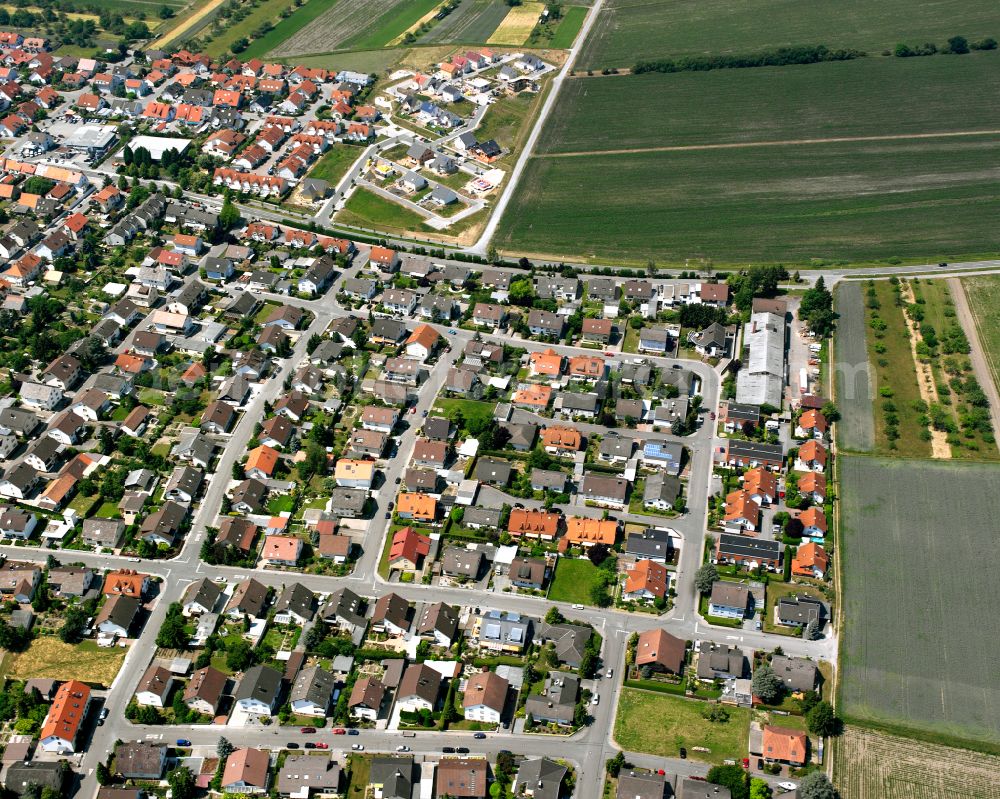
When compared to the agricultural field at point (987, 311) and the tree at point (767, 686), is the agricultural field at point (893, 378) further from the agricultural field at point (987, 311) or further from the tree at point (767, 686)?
the tree at point (767, 686)

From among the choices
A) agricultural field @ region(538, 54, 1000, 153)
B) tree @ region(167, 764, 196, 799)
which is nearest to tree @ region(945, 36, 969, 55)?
agricultural field @ region(538, 54, 1000, 153)

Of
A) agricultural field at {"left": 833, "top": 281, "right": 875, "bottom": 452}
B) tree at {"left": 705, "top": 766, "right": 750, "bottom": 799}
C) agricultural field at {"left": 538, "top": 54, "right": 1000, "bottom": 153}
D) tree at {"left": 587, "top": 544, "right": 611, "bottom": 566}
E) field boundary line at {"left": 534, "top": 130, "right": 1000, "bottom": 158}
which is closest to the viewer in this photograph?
tree at {"left": 705, "top": 766, "right": 750, "bottom": 799}

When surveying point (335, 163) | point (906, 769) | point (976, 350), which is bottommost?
point (906, 769)

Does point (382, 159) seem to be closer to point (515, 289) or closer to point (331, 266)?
Result: point (331, 266)

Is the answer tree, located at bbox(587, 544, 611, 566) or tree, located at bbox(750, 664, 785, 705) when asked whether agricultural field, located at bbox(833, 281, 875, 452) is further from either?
tree, located at bbox(750, 664, 785, 705)

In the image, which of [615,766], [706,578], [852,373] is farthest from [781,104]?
[615,766]

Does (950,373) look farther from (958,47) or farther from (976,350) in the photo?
(958,47)
